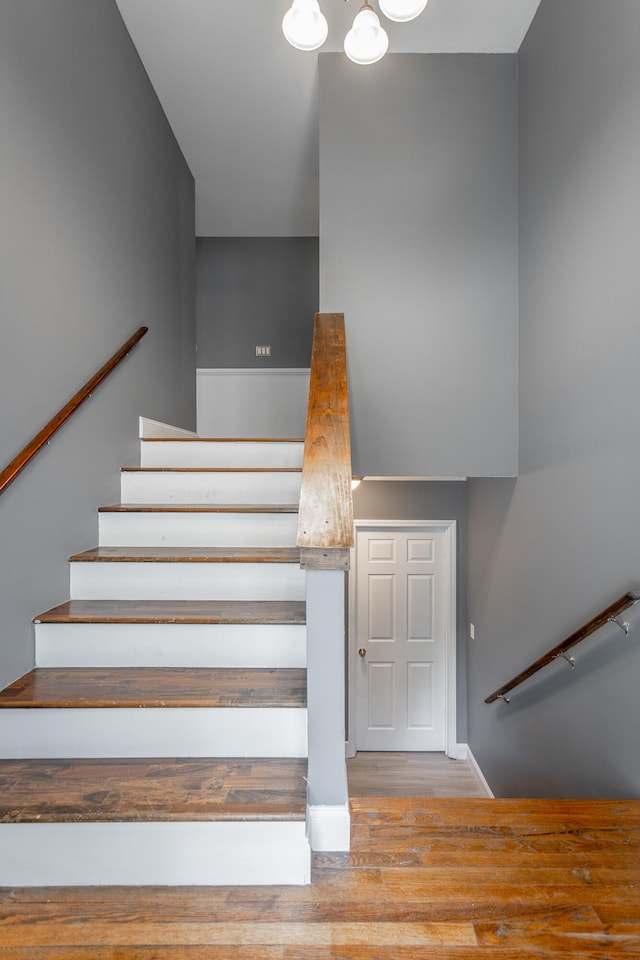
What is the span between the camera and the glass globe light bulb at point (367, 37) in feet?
5.80

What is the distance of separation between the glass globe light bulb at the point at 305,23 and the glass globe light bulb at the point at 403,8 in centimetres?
21

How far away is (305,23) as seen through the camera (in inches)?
68.2

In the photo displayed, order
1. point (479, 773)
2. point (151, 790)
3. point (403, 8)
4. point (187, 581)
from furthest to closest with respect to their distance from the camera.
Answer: point (479, 773), point (187, 581), point (403, 8), point (151, 790)

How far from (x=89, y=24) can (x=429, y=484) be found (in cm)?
334

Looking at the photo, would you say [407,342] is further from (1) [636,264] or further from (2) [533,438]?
(1) [636,264]

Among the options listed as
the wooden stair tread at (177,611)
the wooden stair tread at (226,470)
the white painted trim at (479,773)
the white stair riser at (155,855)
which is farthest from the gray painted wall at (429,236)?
the white painted trim at (479,773)

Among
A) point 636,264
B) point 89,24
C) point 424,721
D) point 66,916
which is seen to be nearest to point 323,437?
point 636,264

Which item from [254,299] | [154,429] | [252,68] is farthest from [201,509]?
[254,299]

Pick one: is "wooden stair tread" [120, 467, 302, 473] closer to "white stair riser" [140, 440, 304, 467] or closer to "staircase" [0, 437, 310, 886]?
"white stair riser" [140, 440, 304, 467]

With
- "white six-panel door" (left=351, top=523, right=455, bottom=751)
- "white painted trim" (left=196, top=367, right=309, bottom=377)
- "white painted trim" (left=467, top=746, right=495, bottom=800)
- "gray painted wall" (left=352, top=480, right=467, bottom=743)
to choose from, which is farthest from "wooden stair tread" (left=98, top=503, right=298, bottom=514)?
"white painted trim" (left=196, top=367, right=309, bottom=377)

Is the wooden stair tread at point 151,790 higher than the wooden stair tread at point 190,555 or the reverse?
the reverse

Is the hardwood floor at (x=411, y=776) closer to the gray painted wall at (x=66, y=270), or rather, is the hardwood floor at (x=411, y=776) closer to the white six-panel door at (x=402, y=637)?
the white six-panel door at (x=402, y=637)

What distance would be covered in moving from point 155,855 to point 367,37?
245 cm

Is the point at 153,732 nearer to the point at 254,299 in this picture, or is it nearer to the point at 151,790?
the point at 151,790
